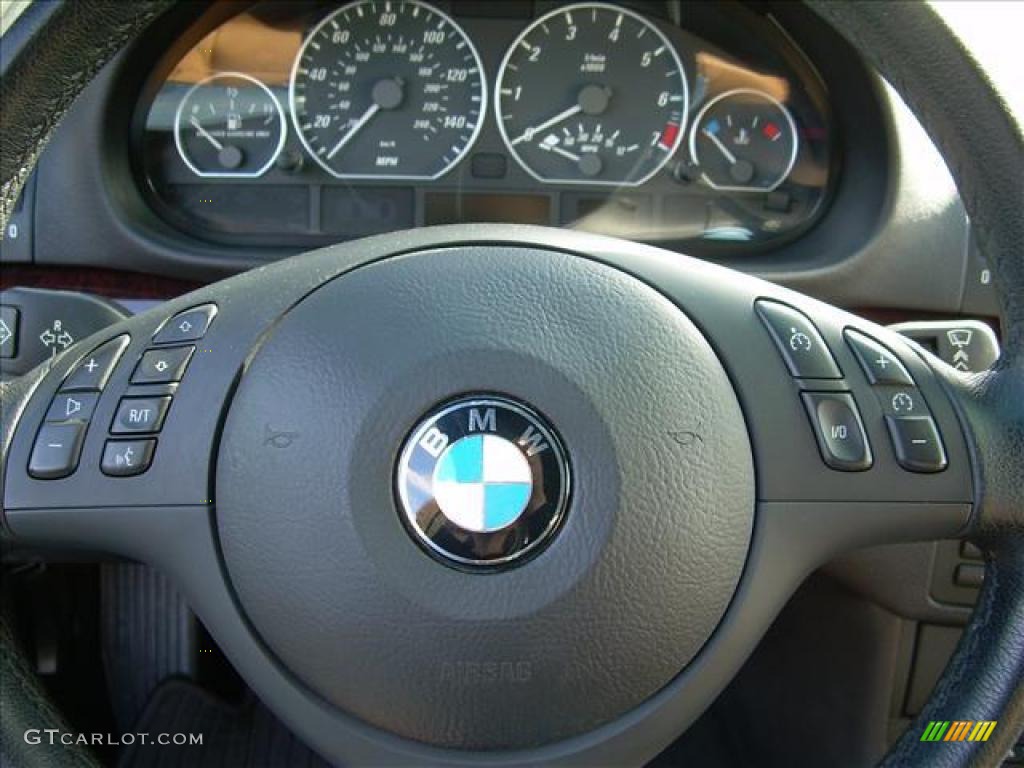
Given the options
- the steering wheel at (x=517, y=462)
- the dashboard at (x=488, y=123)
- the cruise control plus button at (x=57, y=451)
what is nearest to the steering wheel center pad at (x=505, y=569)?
the steering wheel at (x=517, y=462)

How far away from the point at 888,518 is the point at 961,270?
85cm

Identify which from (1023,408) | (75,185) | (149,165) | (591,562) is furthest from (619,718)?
→ (149,165)

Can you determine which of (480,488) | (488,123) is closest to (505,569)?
(480,488)

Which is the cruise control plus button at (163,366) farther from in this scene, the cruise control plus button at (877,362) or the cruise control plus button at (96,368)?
the cruise control plus button at (877,362)

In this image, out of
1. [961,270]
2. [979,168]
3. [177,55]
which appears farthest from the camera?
[177,55]

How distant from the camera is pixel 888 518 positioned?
1012 millimetres

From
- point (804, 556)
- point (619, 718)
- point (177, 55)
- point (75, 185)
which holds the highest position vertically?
point (177, 55)

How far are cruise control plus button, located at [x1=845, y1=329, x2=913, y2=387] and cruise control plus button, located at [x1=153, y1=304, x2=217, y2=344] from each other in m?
0.57

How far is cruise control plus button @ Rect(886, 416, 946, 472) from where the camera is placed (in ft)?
3.30

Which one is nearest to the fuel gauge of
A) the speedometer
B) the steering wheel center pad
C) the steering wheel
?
the speedometer

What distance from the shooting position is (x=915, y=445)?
3.31 feet

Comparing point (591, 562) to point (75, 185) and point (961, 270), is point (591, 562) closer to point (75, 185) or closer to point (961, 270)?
point (961, 270)

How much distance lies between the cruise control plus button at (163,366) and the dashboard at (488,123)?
0.90m

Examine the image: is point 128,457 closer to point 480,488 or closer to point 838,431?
point 480,488
